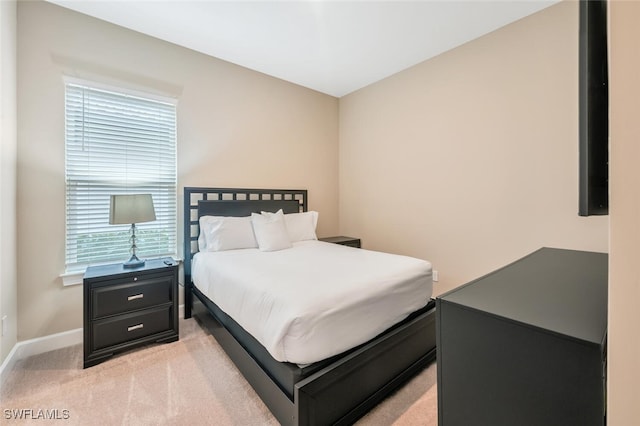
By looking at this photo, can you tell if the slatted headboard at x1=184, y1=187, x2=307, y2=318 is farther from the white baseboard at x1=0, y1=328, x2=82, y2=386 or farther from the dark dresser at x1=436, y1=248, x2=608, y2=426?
the dark dresser at x1=436, y1=248, x2=608, y2=426

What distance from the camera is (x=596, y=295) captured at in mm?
1015

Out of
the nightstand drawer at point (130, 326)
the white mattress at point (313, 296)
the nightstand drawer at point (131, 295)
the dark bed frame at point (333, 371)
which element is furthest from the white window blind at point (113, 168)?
the dark bed frame at point (333, 371)

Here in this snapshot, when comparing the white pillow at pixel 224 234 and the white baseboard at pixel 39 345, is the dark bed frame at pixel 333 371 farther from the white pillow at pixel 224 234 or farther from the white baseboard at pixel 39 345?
the white baseboard at pixel 39 345

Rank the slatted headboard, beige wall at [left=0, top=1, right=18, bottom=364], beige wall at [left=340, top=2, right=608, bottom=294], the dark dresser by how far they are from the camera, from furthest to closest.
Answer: the slatted headboard
beige wall at [left=340, top=2, right=608, bottom=294]
beige wall at [left=0, top=1, right=18, bottom=364]
the dark dresser

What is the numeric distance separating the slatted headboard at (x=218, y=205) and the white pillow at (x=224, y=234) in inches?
5.7

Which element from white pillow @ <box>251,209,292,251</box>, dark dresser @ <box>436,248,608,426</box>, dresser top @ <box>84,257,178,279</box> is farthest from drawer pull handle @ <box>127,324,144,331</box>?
dark dresser @ <box>436,248,608,426</box>

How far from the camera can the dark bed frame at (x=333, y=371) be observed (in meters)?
1.38

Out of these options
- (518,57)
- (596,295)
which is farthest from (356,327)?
(518,57)

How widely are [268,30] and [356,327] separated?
9.21ft

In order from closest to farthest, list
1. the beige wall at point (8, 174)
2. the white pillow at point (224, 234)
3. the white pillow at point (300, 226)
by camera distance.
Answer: the beige wall at point (8, 174), the white pillow at point (224, 234), the white pillow at point (300, 226)

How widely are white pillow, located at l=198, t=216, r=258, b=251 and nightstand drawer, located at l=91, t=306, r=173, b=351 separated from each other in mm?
715

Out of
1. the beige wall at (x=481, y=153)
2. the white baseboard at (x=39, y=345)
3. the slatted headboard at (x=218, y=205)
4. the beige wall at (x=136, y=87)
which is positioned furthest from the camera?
the slatted headboard at (x=218, y=205)

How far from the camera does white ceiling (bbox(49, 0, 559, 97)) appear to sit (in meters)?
2.40

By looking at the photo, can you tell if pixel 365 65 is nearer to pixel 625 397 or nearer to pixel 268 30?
pixel 268 30
